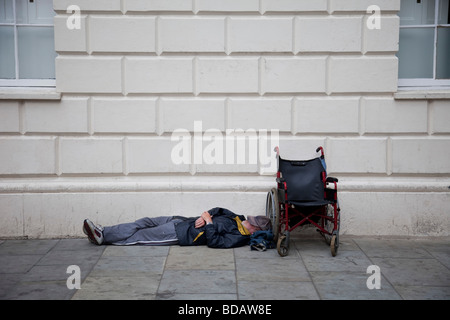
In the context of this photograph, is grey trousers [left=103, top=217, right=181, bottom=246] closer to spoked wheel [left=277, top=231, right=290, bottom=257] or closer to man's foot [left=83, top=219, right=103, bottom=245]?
man's foot [left=83, top=219, right=103, bottom=245]

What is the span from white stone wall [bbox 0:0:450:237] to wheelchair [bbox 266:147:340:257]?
1.36 feet

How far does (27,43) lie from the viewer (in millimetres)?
7242

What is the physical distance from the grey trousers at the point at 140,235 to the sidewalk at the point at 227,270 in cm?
12

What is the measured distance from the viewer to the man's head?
6766mm

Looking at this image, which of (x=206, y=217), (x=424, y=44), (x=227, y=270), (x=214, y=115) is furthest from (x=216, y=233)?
(x=424, y=44)

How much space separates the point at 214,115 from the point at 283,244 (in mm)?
1853

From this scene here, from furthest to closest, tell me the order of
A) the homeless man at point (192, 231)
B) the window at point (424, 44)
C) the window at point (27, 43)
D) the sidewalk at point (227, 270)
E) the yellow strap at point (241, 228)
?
the window at point (424, 44), the window at point (27, 43), the yellow strap at point (241, 228), the homeless man at point (192, 231), the sidewalk at point (227, 270)

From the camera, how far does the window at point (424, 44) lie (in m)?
7.30

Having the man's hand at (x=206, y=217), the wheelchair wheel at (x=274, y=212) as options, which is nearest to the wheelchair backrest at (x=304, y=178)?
the wheelchair wheel at (x=274, y=212)

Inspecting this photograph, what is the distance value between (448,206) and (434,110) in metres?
1.24

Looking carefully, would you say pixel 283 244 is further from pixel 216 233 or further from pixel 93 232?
pixel 93 232

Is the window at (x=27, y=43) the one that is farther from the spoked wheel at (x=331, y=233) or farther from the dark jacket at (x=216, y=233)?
the spoked wheel at (x=331, y=233)

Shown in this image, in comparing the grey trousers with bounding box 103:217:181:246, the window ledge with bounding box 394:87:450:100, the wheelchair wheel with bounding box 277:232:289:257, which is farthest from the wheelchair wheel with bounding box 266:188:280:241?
the window ledge with bounding box 394:87:450:100
